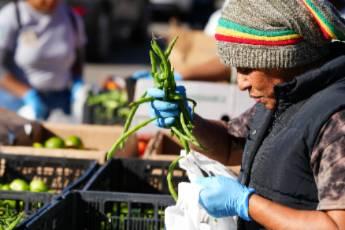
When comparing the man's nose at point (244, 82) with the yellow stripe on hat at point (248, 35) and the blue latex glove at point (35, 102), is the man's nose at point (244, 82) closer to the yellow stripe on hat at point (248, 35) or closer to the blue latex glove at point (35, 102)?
the yellow stripe on hat at point (248, 35)

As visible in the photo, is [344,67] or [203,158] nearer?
[344,67]

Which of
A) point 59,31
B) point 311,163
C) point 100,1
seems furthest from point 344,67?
point 100,1

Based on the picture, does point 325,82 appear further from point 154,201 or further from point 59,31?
point 59,31

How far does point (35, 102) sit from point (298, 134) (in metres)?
4.71

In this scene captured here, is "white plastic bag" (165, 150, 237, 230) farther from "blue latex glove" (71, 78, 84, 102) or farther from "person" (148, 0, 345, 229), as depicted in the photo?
"blue latex glove" (71, 78, 84, 102)

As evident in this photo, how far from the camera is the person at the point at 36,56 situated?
7.41 meters

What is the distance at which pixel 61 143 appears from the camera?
5.84 m

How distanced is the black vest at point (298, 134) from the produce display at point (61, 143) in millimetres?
2721

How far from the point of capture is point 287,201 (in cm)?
312

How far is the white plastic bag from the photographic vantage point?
3.28 meters

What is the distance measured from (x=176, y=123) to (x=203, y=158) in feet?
0.53

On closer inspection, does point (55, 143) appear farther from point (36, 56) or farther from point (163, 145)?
point (36, 56)

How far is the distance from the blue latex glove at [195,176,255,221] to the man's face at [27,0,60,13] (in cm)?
451

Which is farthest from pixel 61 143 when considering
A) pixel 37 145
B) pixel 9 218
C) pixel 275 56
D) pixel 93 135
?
pixel 275 56
